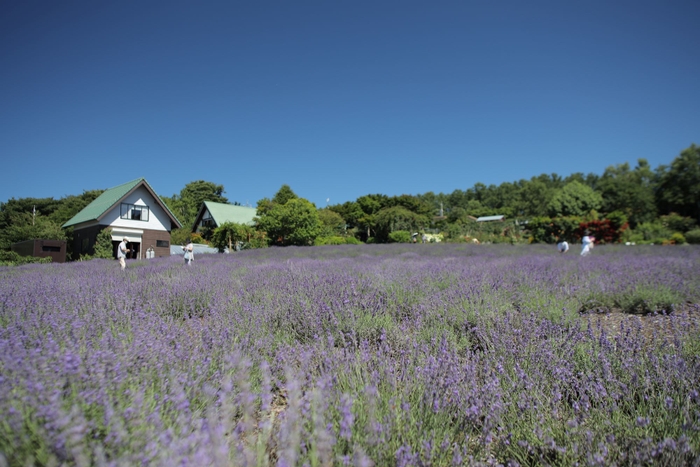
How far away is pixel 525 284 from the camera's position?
4.17 m

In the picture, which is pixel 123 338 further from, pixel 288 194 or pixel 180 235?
pixel 288 194

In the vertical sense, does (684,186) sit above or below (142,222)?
above

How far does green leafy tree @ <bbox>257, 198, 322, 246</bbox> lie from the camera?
24.5 m

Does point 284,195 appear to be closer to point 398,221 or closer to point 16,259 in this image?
point 398,221

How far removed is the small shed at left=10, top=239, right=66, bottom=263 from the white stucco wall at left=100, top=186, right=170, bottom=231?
146 inches

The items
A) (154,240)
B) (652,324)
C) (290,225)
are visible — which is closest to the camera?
(652,324)

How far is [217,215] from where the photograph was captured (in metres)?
32.2

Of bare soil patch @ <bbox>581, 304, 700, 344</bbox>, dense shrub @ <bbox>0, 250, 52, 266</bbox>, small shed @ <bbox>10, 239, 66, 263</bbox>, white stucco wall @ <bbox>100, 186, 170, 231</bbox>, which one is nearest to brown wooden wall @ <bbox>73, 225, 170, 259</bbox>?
white stucco wall @ <bbox>100, 186, 170, 231</bbox>

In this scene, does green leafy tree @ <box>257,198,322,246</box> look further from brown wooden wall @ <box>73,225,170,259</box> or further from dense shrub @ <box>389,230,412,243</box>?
dense shrub @ <box>389,230,412,243</box>

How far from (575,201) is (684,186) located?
11270mm

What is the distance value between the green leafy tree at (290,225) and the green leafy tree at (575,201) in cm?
2973

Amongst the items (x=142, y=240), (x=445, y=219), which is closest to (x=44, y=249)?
(x=142, y=240)

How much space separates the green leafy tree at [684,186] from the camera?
1422 inches

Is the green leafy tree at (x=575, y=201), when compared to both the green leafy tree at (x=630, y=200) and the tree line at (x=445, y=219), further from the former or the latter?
the green leafy tree at (x=630, y=200)
